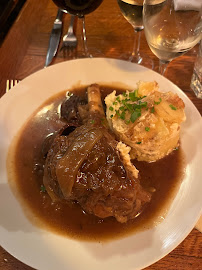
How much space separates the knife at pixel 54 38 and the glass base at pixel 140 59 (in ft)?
2.41

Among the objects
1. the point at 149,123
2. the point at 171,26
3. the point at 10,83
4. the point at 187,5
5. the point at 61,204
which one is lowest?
the point at 61,204

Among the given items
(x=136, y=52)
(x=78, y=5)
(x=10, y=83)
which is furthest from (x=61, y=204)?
(x=136, y=52)

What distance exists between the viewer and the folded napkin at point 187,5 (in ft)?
7.35

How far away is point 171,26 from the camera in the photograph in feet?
7.84

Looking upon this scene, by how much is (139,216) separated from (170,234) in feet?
0.85

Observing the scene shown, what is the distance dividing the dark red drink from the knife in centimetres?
54

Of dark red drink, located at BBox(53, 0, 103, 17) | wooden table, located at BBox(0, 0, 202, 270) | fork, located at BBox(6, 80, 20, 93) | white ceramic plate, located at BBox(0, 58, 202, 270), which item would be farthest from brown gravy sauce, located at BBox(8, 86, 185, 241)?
dark red drink, located at BBox(53, 0, 103, 17)

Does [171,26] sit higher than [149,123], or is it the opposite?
[171,26]

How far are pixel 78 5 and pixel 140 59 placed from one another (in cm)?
90

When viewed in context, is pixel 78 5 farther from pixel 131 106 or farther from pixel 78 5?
pixel 131 106

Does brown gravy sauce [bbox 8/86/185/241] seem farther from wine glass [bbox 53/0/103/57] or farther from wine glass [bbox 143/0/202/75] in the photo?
wine glass [bbox 53/0/103/57]

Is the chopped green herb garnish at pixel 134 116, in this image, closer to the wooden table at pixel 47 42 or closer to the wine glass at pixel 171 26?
the wine glass at pixel 171 26

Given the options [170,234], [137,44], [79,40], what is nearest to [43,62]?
[79,40]

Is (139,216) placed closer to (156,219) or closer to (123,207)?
(156,219)
